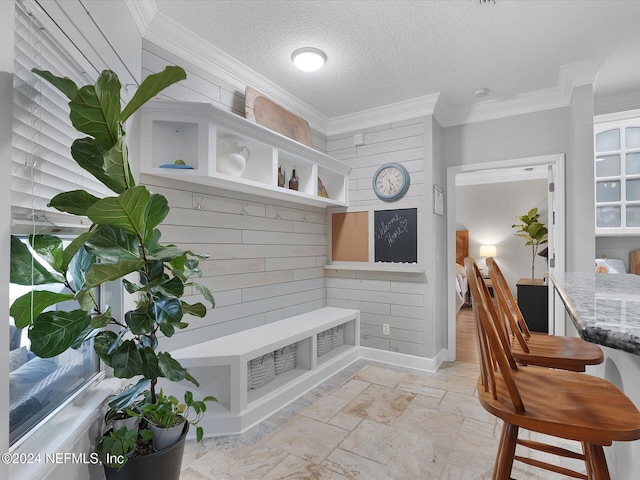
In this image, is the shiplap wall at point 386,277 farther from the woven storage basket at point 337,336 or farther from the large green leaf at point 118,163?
the large green leaf at point 118,163

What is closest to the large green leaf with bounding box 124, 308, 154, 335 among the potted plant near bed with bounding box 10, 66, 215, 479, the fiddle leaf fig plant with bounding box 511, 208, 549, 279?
the potted plant near bed with bounding box 10, 66, 215, 479

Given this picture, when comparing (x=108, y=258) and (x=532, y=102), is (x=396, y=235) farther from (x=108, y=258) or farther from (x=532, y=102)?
(x=108, y=258)

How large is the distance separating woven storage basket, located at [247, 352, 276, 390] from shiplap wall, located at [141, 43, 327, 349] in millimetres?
328

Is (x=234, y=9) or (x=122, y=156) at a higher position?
(x=234, y=9)

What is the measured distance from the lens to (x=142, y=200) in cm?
107

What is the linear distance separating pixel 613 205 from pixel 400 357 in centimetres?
259

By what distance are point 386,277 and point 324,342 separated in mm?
925

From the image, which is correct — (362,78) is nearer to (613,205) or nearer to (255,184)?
(255,184)

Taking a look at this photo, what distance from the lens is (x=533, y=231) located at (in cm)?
593

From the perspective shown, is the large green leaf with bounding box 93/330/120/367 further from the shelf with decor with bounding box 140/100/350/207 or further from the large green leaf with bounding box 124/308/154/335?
the shelf with decor with bounding box 140/100/350/207

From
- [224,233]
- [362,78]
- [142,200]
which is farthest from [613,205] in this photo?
[142,200]

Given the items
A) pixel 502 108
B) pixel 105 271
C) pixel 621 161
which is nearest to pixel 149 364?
pixel 105 271

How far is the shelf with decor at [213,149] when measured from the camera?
7.04 feet

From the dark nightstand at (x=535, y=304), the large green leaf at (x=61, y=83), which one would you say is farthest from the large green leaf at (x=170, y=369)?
the dark nightstand at (x=535, y=304)
